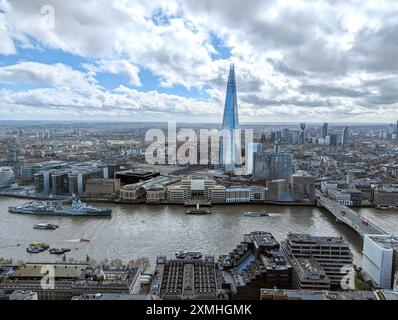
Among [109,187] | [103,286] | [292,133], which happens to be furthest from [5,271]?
[292,133]

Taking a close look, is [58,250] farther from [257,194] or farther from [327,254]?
[257,194]

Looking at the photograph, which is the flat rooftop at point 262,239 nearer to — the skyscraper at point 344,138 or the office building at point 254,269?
the office building at point 254,269

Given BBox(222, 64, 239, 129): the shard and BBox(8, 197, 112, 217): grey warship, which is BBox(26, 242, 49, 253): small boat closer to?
BBox(8, 197, 112, 217): grey warship

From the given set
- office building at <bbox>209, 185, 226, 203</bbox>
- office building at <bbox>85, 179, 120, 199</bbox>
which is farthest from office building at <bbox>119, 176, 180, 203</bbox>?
office building at <bbox>209, 185, 226, 203</bbox>

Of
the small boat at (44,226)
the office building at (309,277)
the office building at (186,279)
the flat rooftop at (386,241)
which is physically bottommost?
the small boat at (44,226)

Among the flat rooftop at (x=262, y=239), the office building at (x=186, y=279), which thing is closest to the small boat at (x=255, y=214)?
the flat rooftop at (x=262, y=239)

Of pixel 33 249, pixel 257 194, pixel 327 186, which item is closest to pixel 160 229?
pixel 33 249
